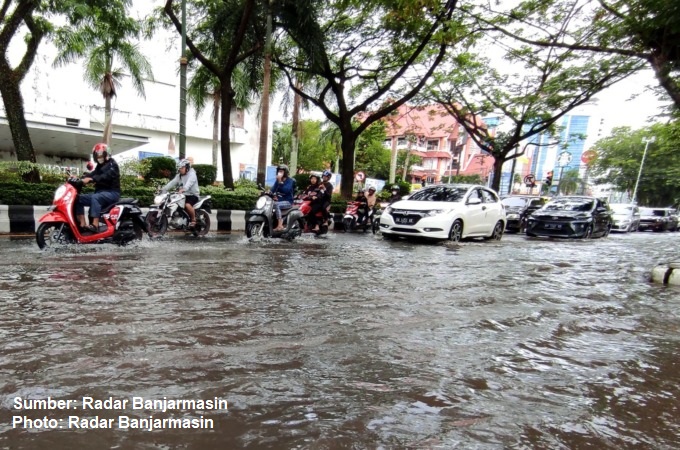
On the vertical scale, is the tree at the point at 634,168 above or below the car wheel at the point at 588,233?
above

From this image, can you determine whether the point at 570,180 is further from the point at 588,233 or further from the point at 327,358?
the point at 327,358

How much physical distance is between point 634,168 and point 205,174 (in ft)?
133

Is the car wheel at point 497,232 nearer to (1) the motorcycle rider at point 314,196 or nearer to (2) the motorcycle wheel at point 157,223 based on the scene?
(1) the motorcycle rider at point 314,196

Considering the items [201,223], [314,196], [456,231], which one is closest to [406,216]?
[456,231]

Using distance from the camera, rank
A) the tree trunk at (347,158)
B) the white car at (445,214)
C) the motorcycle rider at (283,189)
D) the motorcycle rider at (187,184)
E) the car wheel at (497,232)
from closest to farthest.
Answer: the motorcycle rider at (187,184)
the motorcycle rider at (283,189)
the white car at (445,214)
the car wheel at (497,232)
the tree trunk at (347,158)

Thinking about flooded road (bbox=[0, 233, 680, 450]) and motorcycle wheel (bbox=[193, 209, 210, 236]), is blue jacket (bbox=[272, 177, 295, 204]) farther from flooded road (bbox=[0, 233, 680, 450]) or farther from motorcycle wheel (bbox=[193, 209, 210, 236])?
flooded road (bbox=[0, 233, 680, 450])

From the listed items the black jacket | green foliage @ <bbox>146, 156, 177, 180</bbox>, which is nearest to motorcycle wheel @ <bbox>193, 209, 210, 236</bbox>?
the black jacket

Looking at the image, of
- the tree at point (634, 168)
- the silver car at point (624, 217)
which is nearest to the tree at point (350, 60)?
the silver car at point (624, 217)

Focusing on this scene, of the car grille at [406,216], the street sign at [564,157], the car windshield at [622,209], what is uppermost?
the street sign at [564,157]

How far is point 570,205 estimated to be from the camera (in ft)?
50.3

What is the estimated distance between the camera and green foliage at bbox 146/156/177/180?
18.1 metres

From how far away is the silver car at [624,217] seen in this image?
21.3 meters

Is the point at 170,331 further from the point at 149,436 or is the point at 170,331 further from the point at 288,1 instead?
the point at 288,1

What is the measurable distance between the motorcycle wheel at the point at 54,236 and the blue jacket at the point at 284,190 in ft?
13.9
